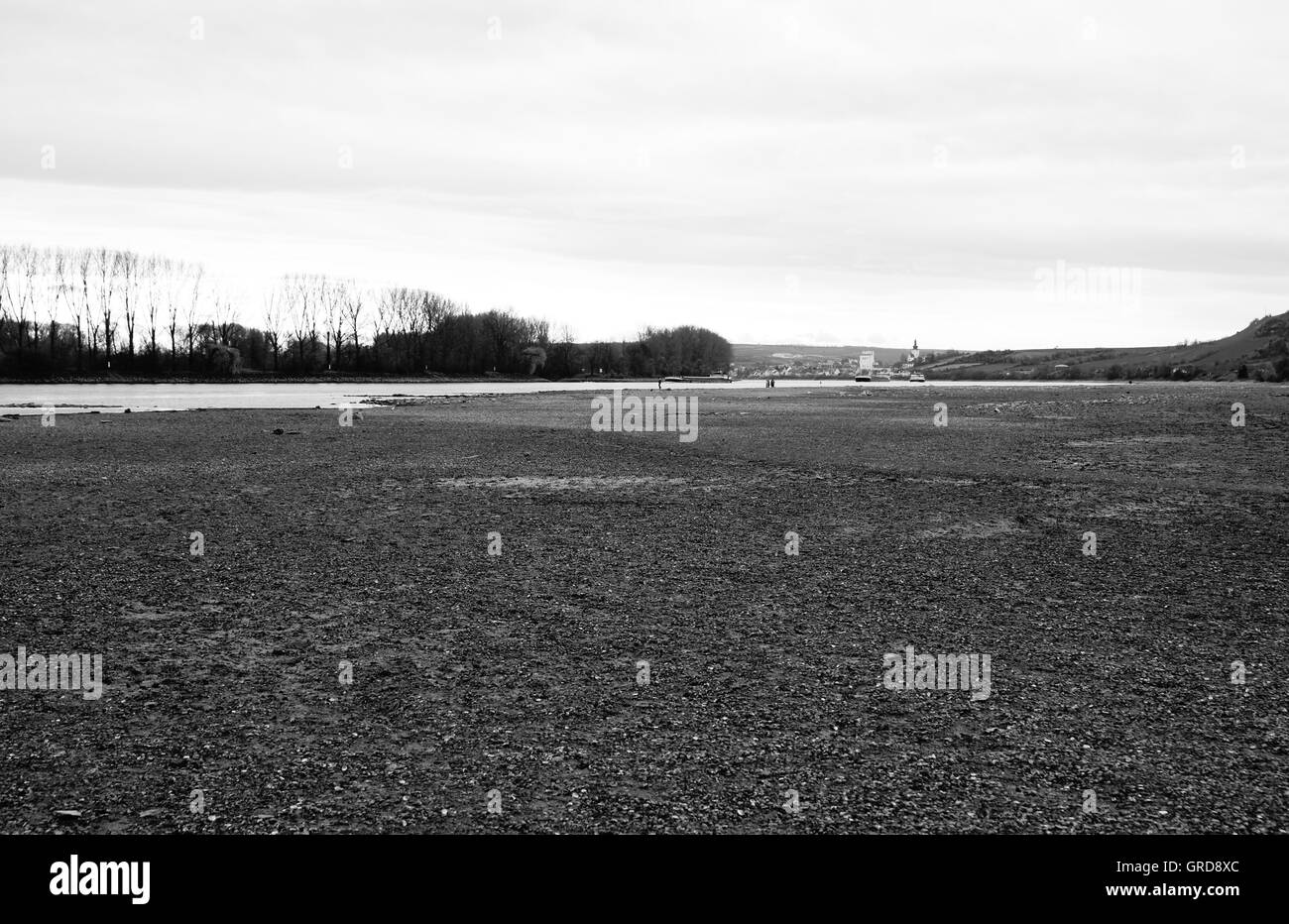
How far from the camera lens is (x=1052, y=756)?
583 cm

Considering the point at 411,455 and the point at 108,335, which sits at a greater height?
the point at 108,335

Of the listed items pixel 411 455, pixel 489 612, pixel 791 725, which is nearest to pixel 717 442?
pixel 411 455

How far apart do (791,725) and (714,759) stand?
0.79 metres

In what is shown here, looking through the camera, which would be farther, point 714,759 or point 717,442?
point 717,442

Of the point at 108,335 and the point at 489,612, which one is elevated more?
the point at 108,335

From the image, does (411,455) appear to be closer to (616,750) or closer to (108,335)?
(616,750)

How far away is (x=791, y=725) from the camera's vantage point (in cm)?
635

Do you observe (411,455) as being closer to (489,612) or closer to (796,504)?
(796,504)
